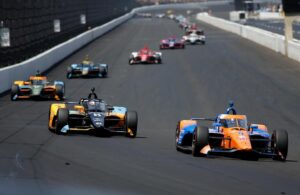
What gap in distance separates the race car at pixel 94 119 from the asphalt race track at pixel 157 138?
0.87 feet

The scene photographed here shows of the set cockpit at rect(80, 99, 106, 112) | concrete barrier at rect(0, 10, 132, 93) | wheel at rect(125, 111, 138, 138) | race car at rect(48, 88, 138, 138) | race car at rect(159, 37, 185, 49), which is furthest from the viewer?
race car at rect(159, 37, 185, 49)

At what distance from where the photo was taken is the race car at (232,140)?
17.1 meters

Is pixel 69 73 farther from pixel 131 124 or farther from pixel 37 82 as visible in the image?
pixel 131 124

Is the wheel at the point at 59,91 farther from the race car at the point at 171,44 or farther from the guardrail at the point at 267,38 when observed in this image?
the race car at the point at 171,44

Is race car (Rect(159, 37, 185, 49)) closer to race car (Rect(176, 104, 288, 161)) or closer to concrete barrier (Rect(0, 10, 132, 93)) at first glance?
concrete barrier (Rect(0, 10, 132, 93))

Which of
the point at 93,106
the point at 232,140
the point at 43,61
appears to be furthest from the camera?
the point at 43,61

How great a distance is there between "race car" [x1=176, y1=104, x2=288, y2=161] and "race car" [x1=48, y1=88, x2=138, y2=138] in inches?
85.3

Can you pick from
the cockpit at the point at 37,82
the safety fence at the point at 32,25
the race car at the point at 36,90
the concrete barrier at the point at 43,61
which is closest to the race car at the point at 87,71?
the concrete barrier at the point at 43,61

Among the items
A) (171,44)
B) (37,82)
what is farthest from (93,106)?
(171,44)

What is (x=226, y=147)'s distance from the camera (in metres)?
17.6

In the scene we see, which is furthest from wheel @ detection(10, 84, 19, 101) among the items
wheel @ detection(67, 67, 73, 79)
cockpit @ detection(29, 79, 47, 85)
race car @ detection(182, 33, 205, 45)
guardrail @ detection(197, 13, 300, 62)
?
race car @ detection(182, 33, 205, 45)

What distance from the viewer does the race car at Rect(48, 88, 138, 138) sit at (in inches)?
797

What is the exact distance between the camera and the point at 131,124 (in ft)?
67.4

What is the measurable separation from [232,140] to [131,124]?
385 cm
